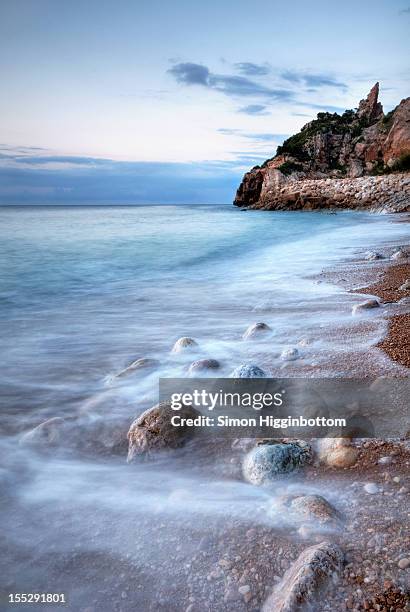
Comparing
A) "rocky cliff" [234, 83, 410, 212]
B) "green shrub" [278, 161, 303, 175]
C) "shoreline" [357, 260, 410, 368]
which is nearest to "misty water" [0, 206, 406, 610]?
"shoreline" [357, 260, 410, 368]

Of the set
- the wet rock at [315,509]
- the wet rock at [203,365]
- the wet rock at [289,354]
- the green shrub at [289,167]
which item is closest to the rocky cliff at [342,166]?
the green shrub at [289,167]

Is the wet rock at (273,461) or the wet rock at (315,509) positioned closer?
the wet rock at (315,509)

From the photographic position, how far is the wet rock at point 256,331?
4.36m

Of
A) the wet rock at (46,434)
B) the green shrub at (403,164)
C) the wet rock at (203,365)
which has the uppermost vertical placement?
the green shrub at (403,164)

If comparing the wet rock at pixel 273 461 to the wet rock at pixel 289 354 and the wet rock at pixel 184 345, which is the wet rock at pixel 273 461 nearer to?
the wet rock at pixel 289 354

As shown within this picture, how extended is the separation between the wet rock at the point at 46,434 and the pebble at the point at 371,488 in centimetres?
187

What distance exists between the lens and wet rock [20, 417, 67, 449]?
2.73m

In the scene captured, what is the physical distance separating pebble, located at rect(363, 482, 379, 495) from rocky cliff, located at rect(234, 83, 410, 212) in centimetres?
2998

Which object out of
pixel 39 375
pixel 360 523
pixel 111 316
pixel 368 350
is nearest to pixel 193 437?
pixel 360 523

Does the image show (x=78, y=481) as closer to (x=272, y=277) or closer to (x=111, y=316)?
(x=111, y=316)

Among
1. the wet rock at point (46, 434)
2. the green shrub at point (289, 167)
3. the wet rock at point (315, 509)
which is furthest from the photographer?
the green shrub at point (289, 167)

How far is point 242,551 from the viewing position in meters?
1.70

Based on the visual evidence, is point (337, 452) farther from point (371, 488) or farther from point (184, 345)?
point (184, 345)

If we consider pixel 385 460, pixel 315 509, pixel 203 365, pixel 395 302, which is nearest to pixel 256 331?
pixel 203 365
